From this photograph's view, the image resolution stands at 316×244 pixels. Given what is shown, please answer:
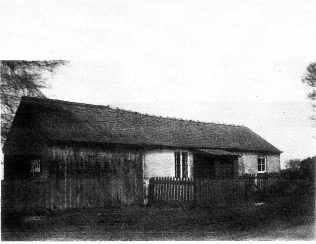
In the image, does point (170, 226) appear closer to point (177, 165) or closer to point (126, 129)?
point (126, 129)

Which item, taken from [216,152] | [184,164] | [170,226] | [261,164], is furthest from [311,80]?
[261,164]

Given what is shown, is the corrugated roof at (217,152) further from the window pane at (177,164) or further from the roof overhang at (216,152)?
the window pane at (177,164)

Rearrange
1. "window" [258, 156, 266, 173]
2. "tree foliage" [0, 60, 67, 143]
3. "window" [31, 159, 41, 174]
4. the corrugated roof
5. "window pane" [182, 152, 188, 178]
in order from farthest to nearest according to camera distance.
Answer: "window" [258, 156, 266, 173], "window pane" [182, 152, 188, 178], the corrugated roof, "window" [31, 159, 41, 174], "tree foliage" [0, 60, 67, 143]

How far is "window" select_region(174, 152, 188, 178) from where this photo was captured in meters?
23.3

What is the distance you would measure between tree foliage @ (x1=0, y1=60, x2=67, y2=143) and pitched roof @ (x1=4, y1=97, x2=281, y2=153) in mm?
1060

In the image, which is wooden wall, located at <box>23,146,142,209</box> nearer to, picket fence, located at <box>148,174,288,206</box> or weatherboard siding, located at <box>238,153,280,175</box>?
picket fence, located at <box>148,174,288,206</box>

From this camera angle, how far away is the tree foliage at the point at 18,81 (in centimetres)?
1352

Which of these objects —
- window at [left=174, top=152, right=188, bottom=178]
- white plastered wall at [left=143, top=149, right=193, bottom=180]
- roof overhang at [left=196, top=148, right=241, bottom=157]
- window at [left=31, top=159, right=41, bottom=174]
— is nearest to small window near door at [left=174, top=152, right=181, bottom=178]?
window at [left=174, top=152, right=188, bottom=178]

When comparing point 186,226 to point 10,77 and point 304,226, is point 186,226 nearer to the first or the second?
point 304,226

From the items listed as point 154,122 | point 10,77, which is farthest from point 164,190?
point 10,77

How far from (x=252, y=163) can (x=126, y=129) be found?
10.1 meters

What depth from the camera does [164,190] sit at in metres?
19.7

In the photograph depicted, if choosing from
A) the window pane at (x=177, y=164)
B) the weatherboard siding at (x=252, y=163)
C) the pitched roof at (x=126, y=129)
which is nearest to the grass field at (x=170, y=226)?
the pitched roof at (x=126, y=129)

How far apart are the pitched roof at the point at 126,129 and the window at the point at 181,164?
0.51 m
